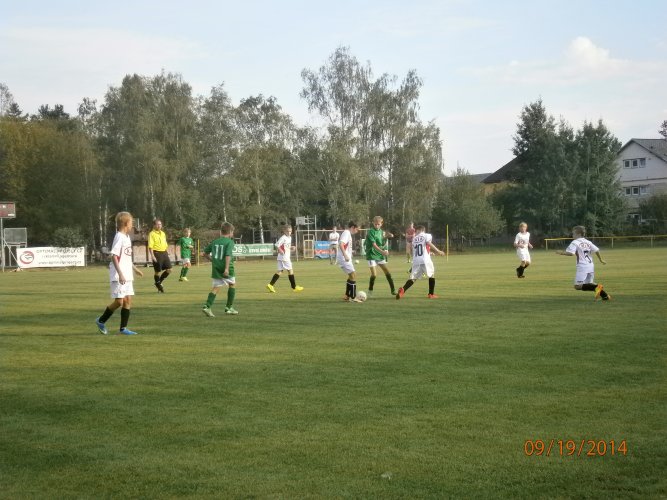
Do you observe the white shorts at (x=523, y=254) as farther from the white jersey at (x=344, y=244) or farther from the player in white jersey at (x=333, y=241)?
the player in white jersey at (x=333, y=241)

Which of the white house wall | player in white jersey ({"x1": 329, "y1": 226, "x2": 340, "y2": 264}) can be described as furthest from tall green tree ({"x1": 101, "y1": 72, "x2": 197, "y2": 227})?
the white house wall

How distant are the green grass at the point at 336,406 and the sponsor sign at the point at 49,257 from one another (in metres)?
35.1

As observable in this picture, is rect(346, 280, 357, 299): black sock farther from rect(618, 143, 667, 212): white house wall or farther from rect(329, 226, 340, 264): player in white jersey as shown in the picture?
rect(618, 143, 667, 212): white house wall

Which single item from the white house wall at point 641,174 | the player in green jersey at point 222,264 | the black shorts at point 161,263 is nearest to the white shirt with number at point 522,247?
the black shorts at point 161,263

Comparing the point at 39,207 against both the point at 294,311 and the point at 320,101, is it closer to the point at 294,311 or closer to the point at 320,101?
the point at 320,101

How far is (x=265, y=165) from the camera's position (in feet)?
214

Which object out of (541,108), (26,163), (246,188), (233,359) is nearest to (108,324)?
(233,359)

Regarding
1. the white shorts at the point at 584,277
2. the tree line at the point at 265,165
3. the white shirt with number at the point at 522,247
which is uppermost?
the tree line at the point at 265,165

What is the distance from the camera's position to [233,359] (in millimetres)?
9500

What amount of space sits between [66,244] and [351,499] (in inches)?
2147

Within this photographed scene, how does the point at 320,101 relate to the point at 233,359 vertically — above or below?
above

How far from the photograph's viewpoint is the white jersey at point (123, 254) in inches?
477
